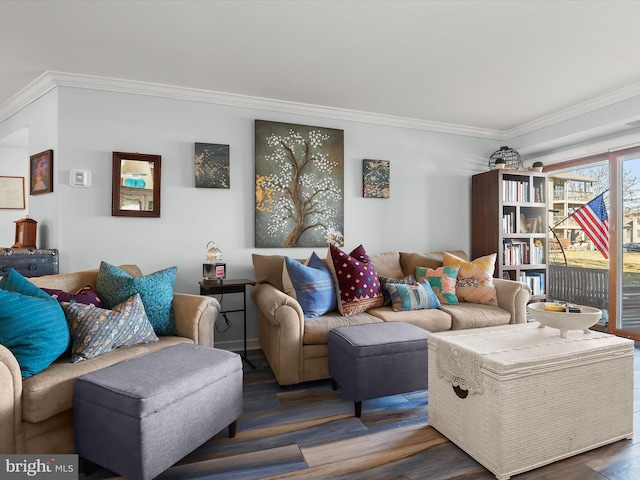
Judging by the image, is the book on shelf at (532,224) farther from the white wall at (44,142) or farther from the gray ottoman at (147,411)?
the white wall at (44,142)

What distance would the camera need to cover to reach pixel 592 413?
5.81 ft

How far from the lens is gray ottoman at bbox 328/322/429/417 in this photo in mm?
2139

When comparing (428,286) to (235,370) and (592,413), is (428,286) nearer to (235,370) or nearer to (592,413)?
(592,413)

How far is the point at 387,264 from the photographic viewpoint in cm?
350

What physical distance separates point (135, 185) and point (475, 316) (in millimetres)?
3083

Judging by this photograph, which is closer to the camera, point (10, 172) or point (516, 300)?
point (516, 300)

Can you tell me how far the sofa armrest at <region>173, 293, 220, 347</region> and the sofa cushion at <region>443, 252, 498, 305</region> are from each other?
2.28 metres

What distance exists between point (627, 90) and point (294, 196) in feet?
10.2

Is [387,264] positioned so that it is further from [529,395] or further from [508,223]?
[529,395]

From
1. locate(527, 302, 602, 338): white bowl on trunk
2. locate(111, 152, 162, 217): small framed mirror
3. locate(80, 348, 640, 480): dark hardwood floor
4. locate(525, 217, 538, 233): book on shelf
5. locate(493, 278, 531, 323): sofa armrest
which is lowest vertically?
locate(80, 348, 640, 480): dark hardwood floor

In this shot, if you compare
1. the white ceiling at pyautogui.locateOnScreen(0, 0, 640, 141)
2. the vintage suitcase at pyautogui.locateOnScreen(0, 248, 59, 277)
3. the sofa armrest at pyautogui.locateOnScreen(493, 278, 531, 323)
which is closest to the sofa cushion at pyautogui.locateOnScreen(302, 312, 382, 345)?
the sofa armrest at pyautogui.locateOnScreen(493, 278, 531, 323)

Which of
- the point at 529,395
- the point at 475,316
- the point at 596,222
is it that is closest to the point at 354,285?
the point at 475,316

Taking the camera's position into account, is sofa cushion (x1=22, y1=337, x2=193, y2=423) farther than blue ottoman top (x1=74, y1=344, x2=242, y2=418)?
Yes

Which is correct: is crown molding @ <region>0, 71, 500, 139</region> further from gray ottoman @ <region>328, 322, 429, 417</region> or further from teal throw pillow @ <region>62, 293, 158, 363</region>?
gray ottoman @ <region>328, 322, 429, 417</region>
